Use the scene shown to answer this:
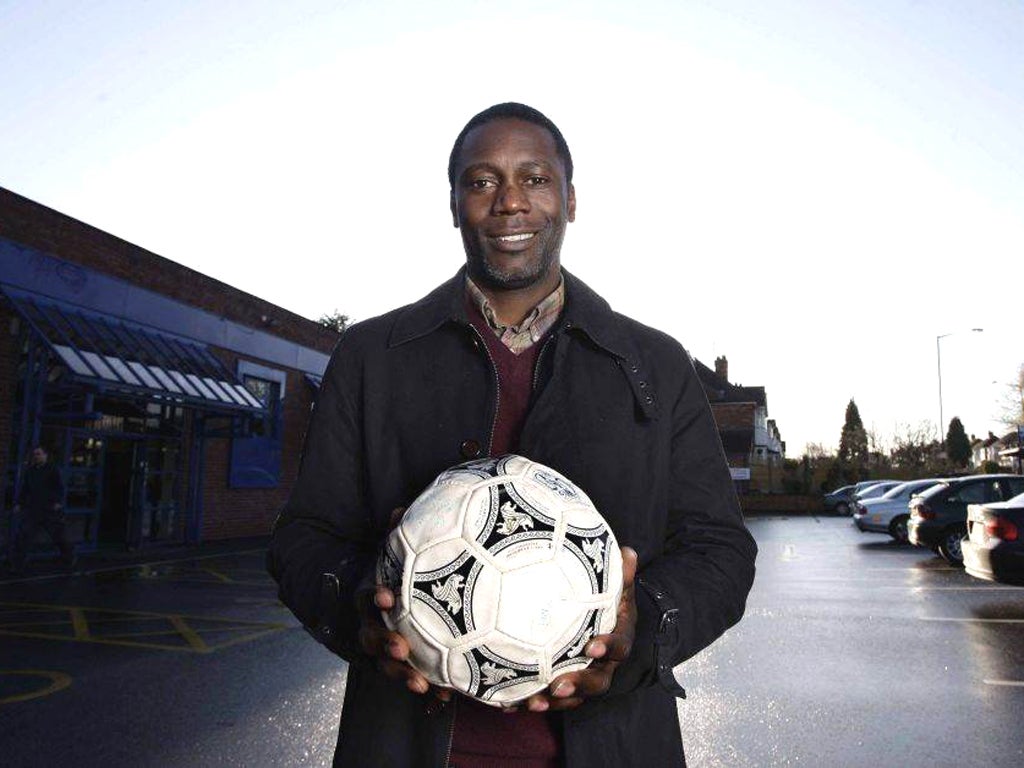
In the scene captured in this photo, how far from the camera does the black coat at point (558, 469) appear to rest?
63.6 inches

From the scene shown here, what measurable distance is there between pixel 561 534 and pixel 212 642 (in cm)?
721

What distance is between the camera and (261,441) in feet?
67.5

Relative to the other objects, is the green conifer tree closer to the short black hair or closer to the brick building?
the brick building

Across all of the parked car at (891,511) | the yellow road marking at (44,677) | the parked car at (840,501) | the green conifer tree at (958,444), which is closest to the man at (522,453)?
the yellow road marking at (44,677)

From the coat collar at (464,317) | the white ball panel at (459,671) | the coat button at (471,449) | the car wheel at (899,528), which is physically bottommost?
the car wheel at (899,528)

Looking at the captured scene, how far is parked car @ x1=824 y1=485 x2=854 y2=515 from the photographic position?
39.8 meters

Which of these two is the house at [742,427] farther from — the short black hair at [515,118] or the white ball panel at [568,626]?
the white ball panel at [568,626]

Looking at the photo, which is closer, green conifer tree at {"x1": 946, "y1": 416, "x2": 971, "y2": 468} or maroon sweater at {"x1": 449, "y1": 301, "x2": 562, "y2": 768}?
maroon sweater at {"x1": 449, "y1": 301, "x2": 562, "y2": 768}

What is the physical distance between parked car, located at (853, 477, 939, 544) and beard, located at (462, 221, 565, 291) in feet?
71.4

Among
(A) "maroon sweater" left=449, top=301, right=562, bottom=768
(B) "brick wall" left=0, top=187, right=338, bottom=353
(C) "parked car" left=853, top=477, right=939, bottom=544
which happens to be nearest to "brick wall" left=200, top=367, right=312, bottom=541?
Result: (B) "brick wall" left=0, top=187, right=338, bottom=353

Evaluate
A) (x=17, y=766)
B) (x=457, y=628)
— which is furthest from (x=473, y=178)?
(x=17, y=766)

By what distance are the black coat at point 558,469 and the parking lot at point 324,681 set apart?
3.36 meters

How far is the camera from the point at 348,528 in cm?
184

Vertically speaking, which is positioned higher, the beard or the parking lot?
the beard
